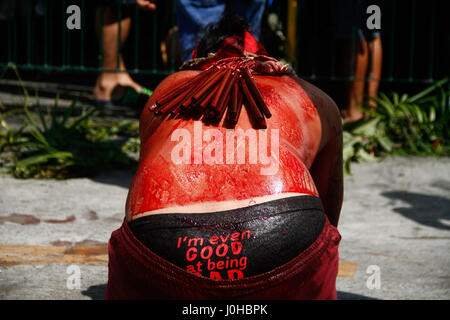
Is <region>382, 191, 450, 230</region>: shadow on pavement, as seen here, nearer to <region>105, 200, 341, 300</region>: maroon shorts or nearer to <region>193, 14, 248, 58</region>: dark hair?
<region>193, 14, 248, 58</region>: dark hair

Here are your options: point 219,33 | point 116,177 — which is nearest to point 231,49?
point 219,33

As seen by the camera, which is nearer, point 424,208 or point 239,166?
point 239,166

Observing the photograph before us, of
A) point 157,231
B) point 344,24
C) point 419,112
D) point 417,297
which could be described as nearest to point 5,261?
point 157,231

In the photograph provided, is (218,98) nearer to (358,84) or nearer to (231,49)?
(231,49)

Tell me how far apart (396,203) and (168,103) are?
7.40ft

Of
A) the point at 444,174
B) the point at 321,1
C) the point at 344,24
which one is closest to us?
the point at 444,174

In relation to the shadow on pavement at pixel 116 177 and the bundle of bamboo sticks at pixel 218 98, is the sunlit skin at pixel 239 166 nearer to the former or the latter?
the bundle of bamboo sticks at pixel 218 98

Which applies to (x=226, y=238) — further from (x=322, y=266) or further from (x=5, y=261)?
(x=5, y=261)

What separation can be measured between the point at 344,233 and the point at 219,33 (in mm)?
1383

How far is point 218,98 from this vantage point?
1.68m

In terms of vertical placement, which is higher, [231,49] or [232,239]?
[231,49]

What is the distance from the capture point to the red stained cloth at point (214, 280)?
147 centimetres
